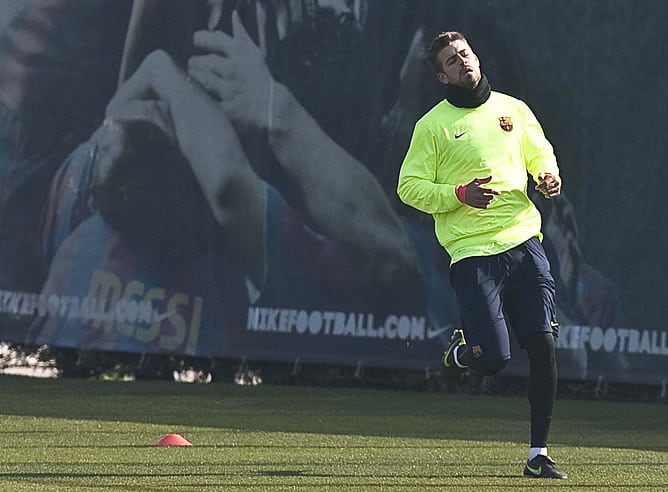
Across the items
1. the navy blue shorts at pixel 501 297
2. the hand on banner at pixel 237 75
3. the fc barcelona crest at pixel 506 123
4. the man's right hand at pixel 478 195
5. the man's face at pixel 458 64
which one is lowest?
the navy blue shorts at pixel 501 297

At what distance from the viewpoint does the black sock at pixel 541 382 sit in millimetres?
6395

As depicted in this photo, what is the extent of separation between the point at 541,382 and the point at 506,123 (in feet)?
3.56

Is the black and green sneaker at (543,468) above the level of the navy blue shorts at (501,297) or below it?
below

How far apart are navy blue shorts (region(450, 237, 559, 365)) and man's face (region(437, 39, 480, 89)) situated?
2.39 ft

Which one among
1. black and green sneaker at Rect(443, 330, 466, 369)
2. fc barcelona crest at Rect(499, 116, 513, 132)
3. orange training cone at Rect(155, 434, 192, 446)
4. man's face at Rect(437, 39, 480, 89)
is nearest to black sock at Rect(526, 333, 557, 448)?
black and green sneaker at Rect(443, 330, 466, 369)

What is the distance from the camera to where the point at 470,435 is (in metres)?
8.84

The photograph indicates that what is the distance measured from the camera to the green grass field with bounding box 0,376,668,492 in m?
6.36

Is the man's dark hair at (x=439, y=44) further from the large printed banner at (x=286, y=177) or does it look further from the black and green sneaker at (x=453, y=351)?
the large printed banner at (x=286, y=177)

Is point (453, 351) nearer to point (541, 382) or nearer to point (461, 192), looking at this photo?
point (541, 382)

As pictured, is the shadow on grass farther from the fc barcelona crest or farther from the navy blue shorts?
the fc barcelona crest

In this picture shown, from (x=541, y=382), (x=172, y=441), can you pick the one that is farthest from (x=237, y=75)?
(x=541, y=382)

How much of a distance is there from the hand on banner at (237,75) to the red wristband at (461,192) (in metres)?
5.74

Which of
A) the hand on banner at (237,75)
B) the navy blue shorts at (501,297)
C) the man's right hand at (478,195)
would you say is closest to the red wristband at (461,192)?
the man's right hand at (478,195)

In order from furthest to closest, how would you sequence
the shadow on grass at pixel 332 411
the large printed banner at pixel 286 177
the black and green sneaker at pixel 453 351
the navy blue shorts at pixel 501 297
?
the large printed banner at pixel 286 177 < the shadow on grass at pixel 332 411 < the black and green sneaker at pixel 453 351 < the navy blue shorts at pixel 501 297
